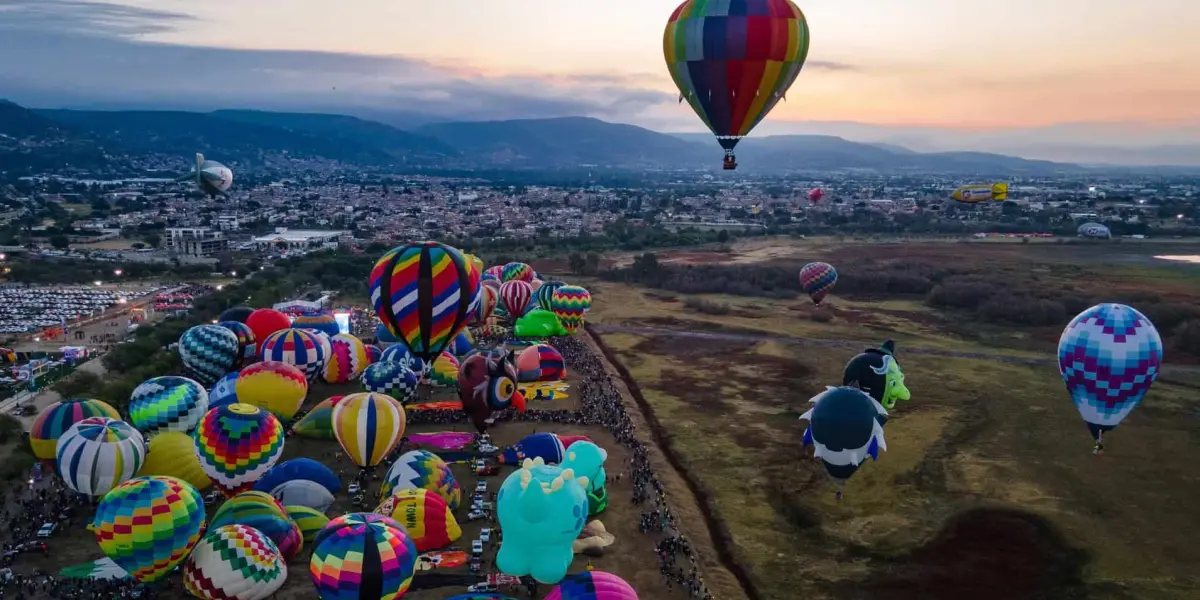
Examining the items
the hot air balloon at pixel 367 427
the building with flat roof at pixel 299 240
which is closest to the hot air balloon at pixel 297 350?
the hot air balloon at pixel 367 427

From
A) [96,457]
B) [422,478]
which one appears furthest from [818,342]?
[96,457]

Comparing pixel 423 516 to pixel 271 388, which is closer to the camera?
pixel 423 516

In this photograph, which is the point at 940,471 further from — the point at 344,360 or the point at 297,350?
the point at 297,350

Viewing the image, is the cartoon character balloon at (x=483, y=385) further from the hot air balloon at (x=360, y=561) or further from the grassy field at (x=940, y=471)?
the hot air balloon at (x=360, y=561)

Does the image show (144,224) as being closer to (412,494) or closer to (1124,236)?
(412,494)

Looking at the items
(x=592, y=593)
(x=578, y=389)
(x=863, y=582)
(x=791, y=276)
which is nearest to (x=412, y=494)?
(x=592, y=593)

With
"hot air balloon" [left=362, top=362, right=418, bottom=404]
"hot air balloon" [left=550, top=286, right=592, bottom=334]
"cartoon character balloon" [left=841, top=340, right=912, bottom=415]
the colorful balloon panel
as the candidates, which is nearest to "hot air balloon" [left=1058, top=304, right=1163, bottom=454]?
"cartoon character balloon" [left=841, top=340, right=912, bottom=415]
